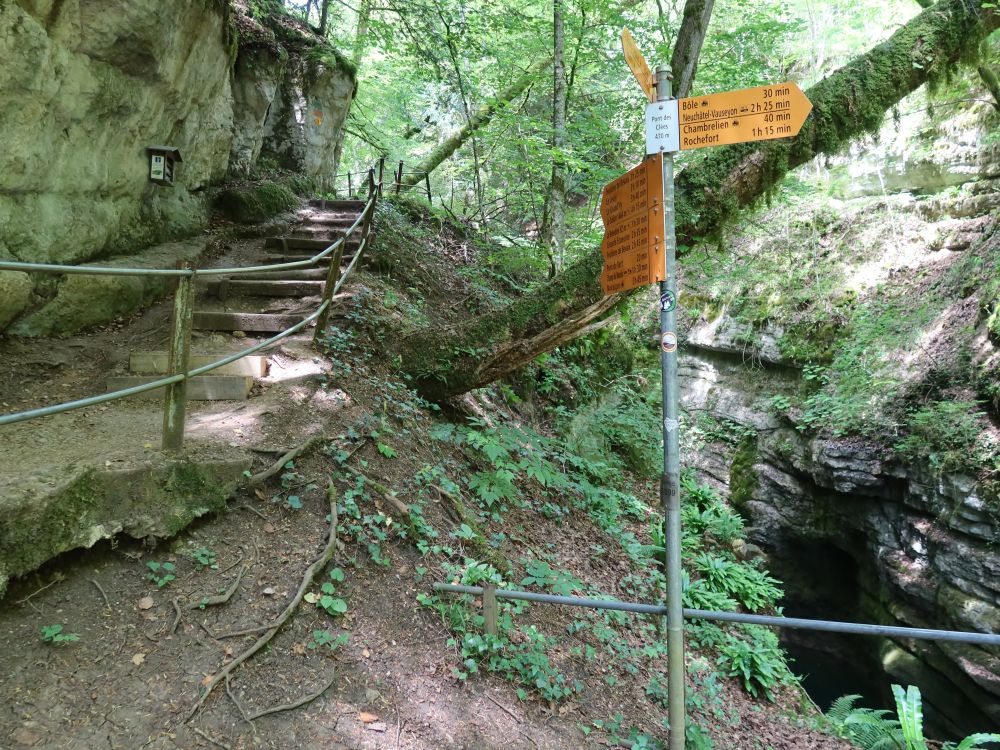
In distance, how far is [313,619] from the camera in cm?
283

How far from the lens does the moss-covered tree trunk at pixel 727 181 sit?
14.8 feet

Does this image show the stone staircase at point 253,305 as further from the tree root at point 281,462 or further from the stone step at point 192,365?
the tree root at point 281,462

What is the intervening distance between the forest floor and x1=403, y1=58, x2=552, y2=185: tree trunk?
6.32m

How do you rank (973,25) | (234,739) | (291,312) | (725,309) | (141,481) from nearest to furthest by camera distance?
(234,739)
(141,481)
(973,25)
(291,312)
(725,309)

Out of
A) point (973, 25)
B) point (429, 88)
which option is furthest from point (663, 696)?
point (429, 88)

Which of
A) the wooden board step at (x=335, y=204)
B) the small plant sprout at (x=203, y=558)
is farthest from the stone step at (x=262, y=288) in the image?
the small plant sprout at (x=203, y=558)

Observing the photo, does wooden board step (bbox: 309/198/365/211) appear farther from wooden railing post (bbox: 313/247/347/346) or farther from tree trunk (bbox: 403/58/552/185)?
wooden railing post (bbox: 313/247/347/346)

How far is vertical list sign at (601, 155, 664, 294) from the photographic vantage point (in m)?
2.51

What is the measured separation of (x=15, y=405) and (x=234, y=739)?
3133 millimetres

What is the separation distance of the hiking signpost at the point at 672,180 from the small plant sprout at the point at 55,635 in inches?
102

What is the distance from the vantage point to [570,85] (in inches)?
386

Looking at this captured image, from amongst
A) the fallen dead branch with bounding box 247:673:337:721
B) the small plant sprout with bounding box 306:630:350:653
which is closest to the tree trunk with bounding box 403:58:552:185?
the small plant sprout with bounding box 306:630:350:653

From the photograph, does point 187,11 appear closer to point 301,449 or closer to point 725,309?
point 301,449

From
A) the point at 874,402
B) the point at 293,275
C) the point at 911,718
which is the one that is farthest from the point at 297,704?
the point at 874,402
